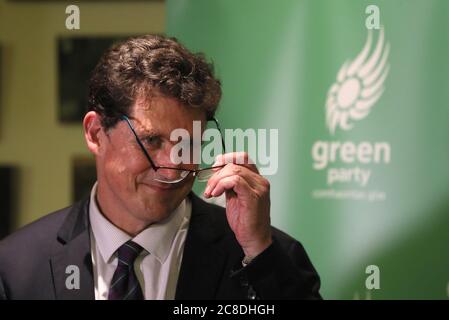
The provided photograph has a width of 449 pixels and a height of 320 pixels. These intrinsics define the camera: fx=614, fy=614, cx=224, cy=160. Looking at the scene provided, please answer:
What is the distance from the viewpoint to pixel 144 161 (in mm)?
1132

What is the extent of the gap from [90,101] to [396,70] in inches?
26.1

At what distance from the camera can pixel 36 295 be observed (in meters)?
1.17

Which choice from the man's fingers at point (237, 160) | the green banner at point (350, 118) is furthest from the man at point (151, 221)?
the green banner at point (350, 118)

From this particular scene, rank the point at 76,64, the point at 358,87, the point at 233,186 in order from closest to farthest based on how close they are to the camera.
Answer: the point at 233,186, the point at 358,87, the point at 76,64

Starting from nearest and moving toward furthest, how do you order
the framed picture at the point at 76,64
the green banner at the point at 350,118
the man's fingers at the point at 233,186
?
the man's fingers at the point at 233,186 → the green banner at the point at 350,118 → the framed picture at the point at 76,64

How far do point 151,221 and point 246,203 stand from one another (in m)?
0.20

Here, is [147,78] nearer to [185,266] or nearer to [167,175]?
[167,175]

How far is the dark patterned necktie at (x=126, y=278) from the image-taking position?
3.84ft

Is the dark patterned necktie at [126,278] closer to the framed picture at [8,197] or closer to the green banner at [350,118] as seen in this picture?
the green banner at [350,118]

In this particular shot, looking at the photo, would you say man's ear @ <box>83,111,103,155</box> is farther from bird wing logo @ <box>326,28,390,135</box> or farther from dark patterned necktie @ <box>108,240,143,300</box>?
bird wing logo @ <box>326,28,390,135</box>

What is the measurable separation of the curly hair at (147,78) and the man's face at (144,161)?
0.02 metres

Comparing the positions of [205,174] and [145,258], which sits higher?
[205,174]

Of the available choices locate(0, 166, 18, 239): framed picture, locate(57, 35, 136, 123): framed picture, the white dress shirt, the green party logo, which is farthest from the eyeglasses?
locate(0, 166, 18, 239): framed picture

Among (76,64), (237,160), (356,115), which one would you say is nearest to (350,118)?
(356,115)
